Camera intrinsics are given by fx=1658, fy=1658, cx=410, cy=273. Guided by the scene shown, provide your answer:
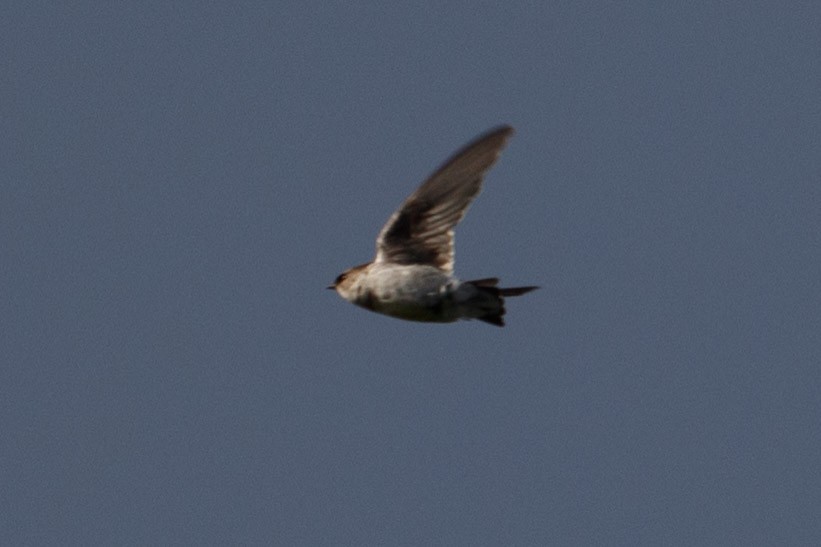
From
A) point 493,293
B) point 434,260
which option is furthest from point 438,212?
point 493,293

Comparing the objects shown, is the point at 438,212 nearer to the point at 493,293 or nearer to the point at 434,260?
the point at 434,260

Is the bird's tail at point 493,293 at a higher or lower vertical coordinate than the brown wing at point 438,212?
lower

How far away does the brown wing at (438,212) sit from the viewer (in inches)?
683

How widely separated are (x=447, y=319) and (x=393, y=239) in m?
1.09

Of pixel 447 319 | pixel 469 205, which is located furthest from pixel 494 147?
pixel 447 319

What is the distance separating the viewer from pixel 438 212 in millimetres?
17609

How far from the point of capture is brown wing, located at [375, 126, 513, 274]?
57.0ft

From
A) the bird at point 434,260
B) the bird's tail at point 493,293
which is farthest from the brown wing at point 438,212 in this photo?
the bird's tail at point 493,293

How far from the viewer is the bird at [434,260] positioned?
17.0m

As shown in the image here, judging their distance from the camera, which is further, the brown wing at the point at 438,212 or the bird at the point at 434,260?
the brown wing at the point at 438,212

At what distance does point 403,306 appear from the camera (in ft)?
56.1

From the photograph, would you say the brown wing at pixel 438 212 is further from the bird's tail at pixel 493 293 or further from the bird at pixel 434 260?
the bird's tail at pixel 493 293

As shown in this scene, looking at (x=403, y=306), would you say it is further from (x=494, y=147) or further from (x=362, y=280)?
(x=494, y=147)

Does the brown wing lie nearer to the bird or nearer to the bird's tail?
the bird
